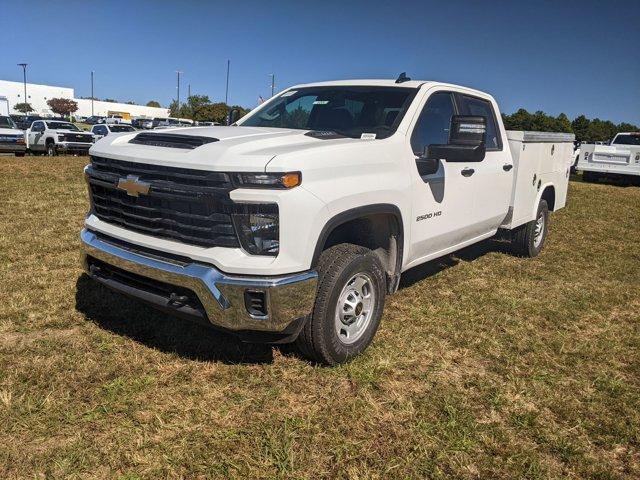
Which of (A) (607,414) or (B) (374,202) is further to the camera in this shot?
(B) (374,202)

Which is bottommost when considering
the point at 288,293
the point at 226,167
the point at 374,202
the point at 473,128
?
the point at 288,293

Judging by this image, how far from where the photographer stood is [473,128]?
3.77m

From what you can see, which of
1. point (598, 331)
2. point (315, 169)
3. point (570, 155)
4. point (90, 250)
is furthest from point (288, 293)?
point (570, 155)

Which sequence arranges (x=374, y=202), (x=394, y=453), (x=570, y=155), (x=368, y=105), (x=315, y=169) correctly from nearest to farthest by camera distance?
(x=394, y=453)
(x=315, y=169)
(x=374, y=202)
(x=368, y=105)
(x=570, y=155)

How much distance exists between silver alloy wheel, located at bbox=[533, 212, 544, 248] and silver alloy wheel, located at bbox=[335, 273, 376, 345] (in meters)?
3.95

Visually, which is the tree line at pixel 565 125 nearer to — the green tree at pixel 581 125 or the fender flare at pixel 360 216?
the green tree at pixel 581 125

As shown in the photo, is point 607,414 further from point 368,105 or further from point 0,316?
point 0,316

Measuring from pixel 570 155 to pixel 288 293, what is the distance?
19.8ft

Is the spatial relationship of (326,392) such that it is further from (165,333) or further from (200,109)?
(200,109)

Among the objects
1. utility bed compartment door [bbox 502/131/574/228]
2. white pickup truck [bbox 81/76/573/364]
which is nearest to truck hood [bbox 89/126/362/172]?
white pickup truck [bbox 81/76/573/364]

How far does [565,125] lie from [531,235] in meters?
46.3

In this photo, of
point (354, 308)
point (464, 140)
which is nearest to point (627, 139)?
point (464, 140)

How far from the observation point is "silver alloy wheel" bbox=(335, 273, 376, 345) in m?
3.37

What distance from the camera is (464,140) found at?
3.79 m
